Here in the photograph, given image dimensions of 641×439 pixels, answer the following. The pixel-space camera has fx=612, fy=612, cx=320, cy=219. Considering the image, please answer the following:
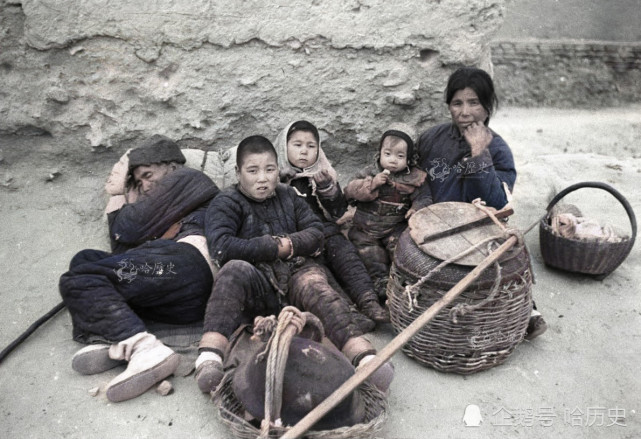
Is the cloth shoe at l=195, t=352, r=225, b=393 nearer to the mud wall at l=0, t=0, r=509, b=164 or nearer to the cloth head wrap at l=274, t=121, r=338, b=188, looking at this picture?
the cloth head wrap at l=274, t=121, r=338, b=188

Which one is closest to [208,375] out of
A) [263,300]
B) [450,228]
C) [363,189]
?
[263,300]

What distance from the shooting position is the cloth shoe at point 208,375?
9.21 feet

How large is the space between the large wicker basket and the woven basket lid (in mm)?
974

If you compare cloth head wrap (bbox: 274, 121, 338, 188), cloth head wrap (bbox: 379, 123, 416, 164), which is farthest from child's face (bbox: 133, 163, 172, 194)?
cloth head wrap (bbox: 379, 123, 416, 164)

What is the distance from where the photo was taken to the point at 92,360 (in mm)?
3043

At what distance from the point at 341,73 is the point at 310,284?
1802 mm

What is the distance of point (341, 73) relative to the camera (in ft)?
14.6

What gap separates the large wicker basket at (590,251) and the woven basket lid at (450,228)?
974mm

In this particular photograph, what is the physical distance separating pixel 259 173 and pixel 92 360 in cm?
130

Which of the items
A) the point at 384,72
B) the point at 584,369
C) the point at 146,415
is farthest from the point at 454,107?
the point at 146,415

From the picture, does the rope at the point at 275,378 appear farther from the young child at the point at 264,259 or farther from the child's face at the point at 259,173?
the child's face at the point at 259,173

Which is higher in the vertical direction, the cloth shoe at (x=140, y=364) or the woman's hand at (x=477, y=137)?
the woman's hand at (x=477, y=137)

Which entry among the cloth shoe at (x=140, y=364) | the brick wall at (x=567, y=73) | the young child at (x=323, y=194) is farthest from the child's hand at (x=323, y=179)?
the brick wall at (x=567, y=73)

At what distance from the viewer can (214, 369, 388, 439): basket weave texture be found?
2.43 metres
